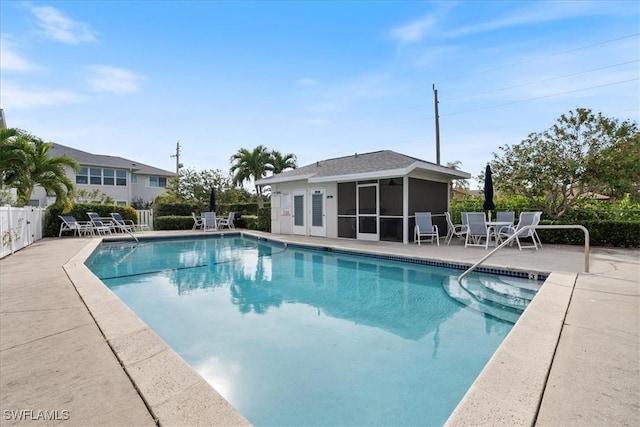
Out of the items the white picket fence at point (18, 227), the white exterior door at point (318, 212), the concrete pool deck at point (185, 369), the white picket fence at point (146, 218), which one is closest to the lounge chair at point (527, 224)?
the concrete pool deck at point (185, 369)

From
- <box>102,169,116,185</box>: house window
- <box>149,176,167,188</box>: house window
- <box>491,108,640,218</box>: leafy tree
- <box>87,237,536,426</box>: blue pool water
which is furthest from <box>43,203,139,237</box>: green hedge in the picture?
<box>491,108,640,218</box>: leafy tree

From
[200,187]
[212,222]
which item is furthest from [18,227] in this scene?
[200,187]

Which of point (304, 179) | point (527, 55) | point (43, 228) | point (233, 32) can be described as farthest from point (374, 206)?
point (43, 228)

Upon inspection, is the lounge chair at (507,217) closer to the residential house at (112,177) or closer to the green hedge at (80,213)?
the green hedge at (80,213)

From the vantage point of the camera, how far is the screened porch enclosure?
1096cm

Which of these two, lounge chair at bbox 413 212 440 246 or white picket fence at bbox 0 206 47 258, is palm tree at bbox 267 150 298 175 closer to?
white picket fence at bbox 0 206 47 258

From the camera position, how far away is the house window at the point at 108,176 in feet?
78.9

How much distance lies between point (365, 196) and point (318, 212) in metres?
2.44

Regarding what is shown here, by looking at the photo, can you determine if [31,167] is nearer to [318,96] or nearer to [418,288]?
[318,96]

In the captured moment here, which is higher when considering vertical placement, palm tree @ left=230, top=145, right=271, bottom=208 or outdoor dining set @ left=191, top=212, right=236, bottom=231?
palm tree @ left=230, top=145, right=271, bottom=208

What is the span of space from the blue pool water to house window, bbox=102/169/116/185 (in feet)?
64.0

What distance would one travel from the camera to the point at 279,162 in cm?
2477

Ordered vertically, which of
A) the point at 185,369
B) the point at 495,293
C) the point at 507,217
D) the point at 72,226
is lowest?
the point at 495,293

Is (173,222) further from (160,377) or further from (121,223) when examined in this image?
(160,377)
